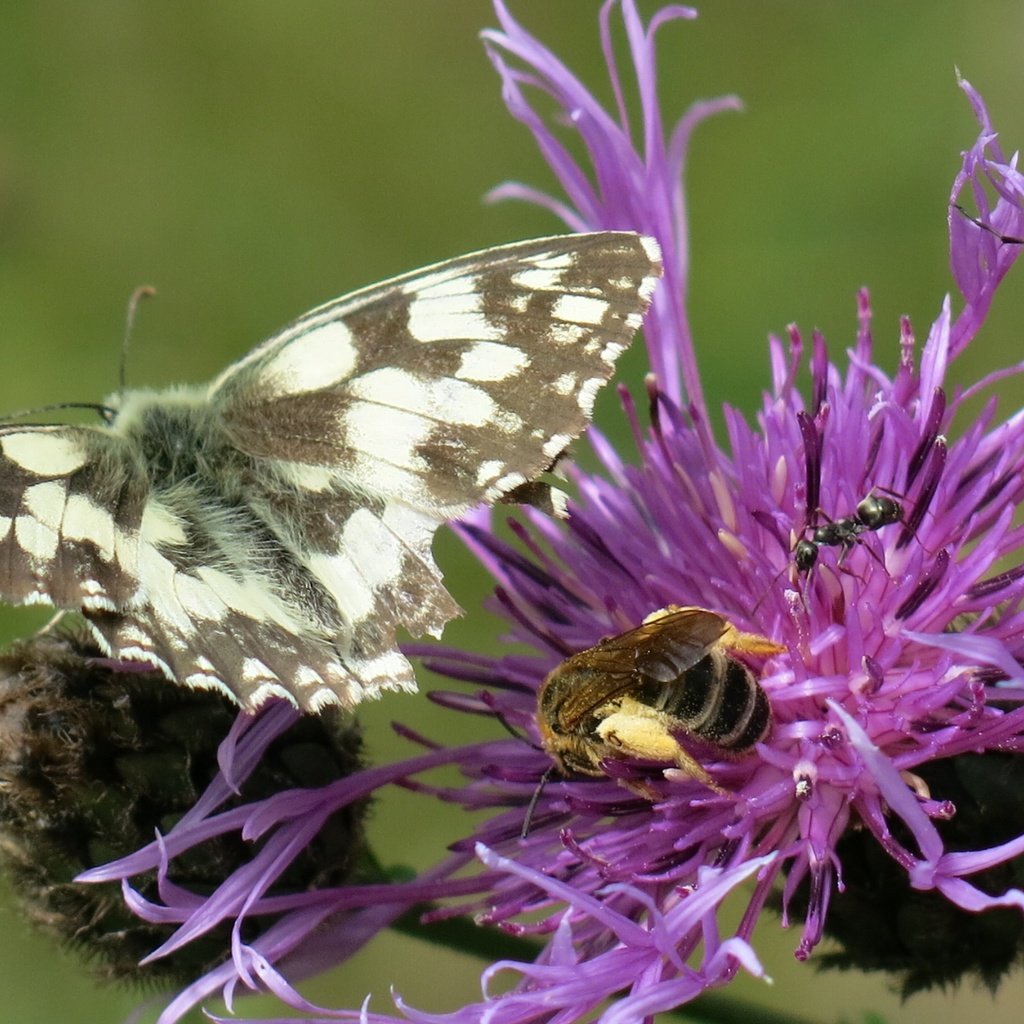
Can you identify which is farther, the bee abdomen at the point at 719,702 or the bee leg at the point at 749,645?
the bee leg at the point at 749,645

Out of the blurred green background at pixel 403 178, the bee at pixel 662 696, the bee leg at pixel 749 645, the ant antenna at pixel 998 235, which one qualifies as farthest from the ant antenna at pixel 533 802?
the blurred green background at pixel 403 178

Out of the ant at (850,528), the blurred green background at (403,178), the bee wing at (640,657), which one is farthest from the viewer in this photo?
the blurred green background at (403,178)

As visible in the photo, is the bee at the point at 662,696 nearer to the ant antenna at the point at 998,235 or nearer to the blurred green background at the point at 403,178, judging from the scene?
the ant antenna at the point at 998,235

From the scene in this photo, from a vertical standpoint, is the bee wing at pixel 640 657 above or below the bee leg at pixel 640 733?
above

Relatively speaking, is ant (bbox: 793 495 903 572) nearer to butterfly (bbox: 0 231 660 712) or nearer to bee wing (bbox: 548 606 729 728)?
bee wing (bbox: 548 606 729 728)

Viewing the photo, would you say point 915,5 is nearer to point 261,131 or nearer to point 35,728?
point 261,131

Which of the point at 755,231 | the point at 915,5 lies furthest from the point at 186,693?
the point at 915,5
